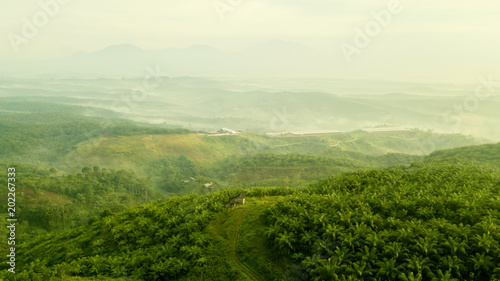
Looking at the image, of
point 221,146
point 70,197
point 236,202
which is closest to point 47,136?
point 221,146

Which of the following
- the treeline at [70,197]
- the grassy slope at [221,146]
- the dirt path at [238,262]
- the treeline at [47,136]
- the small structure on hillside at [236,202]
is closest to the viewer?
the dirt path at [238,262]

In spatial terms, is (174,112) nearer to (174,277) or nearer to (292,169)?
(292,169)

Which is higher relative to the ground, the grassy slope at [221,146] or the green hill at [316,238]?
the green hill at [316,238]

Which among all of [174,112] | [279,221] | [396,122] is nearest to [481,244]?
[279,221]

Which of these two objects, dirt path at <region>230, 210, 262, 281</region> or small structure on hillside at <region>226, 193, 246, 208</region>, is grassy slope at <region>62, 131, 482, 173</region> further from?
dirt path at <region>230, 210, 262, 281</region>

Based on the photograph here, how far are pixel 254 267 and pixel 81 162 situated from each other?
2700 inches

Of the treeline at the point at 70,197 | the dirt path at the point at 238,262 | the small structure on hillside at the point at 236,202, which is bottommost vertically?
the treeline at the point at 70,197

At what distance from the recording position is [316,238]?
9.78 m

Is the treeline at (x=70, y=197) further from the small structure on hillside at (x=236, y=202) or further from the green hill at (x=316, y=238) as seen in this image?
the small structure on hillside at (x=236, y=202)

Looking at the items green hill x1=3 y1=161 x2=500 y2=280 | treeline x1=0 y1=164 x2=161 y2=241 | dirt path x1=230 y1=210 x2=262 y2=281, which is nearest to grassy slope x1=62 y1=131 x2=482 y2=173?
treeline x1=0 y1=164 x2=161 y2=241

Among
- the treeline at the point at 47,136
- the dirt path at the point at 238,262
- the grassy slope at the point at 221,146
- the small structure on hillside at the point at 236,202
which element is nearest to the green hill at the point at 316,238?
the dirt path at the point at 238,262

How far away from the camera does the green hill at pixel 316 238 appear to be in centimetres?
809

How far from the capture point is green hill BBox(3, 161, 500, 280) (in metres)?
8.09

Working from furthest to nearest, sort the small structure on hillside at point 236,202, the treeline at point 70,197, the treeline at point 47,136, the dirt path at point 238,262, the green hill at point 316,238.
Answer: the treeline at point 47,136, the treeline at point 70,197, the small structure on hillside at point 236,202, the dirt path at point 238,262, the green hill at point 316,238
